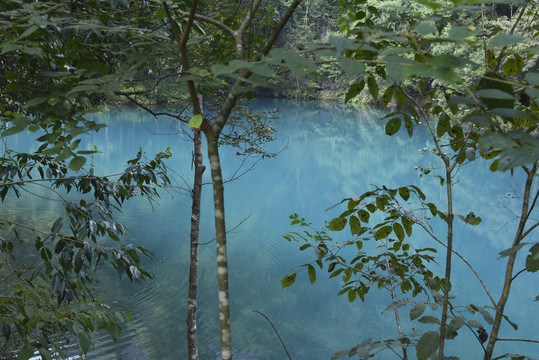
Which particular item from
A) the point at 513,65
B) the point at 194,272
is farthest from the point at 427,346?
the point at 194,272

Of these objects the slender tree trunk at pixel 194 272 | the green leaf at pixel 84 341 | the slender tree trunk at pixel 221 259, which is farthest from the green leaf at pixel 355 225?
the slender tree trunk at pixel 194 272

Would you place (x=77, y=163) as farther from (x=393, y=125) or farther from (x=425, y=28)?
(x=393, y=125)

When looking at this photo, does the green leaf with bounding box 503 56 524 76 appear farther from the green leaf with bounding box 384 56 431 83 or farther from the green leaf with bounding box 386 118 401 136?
the green leaf with bounding box 384 56 431 83

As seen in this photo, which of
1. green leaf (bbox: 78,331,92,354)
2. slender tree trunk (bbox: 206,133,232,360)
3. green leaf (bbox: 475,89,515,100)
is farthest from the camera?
green leaf (bbox: 78,331,92,354)

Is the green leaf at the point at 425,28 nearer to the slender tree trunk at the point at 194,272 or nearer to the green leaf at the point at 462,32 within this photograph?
the green leaf at the point at 462,32

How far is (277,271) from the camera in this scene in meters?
5.35

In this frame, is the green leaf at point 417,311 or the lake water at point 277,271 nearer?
the green leaf at point 417,311

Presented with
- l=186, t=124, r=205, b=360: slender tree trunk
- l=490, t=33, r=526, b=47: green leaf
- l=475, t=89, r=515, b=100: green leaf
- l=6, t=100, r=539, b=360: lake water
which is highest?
l=490, t=33, r=526, b=47: green leaf

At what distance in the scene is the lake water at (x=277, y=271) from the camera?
405 cm

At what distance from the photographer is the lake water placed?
4051 millimetres

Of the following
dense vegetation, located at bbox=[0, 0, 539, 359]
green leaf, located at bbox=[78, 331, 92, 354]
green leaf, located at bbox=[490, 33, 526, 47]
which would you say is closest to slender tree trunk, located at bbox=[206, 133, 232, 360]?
dense vegetation, located at bbox=[0, 0, 539, 359]

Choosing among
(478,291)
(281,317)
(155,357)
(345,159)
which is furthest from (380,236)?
(345,159)

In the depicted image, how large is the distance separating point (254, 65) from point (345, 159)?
1204 centimetres

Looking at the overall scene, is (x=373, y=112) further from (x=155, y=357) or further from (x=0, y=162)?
(x=0, y=162)
